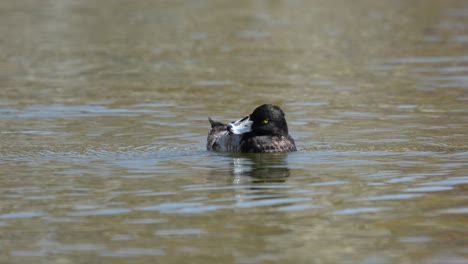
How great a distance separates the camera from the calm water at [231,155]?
10094mm

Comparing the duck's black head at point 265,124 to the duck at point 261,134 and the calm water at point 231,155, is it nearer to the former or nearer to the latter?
the duck at point 261,134

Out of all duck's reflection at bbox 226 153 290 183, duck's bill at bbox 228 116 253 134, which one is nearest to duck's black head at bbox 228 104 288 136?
duck's bill at bbox 228 116 253 134

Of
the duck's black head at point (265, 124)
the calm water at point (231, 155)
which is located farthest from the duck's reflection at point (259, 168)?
the duck's black head at point (265, 124)

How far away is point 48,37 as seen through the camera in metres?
33.5

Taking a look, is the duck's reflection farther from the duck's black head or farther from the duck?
the duck's black head

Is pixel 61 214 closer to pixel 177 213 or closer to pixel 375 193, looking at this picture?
pixel 177 213

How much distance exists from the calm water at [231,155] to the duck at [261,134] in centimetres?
22

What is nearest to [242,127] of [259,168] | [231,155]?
[231,155]

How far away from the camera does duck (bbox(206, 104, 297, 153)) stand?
15.4 meters

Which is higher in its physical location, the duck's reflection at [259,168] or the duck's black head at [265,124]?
the duck's black head at [265,124]

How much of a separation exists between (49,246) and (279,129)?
19.9 ft

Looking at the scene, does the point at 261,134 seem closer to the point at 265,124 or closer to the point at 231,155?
the point at 265,124

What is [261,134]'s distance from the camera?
15531 mm

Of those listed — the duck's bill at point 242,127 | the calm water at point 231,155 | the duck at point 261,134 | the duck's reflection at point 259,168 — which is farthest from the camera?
the duck's bill at point 242,127
